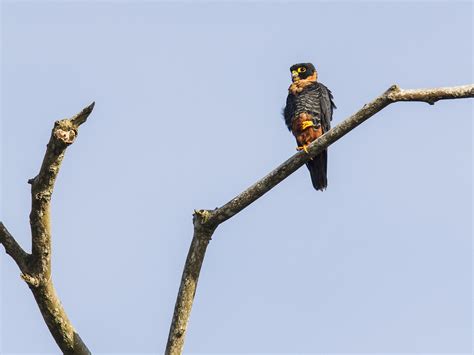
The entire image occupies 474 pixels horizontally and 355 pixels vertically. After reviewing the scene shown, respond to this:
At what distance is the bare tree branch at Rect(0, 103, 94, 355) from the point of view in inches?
156

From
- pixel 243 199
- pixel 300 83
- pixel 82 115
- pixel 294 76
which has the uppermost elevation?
pixel 294 76

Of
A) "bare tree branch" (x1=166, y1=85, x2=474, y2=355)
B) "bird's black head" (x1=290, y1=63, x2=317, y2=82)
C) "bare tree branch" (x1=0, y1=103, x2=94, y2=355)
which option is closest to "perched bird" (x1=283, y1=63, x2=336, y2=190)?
"bird's black head" (x1=290, y1=63, x2=317, y2=82)

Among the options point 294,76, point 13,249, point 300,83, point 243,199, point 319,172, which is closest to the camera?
point 13,249

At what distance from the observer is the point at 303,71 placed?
28.2ft

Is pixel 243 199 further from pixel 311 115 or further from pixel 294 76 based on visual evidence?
pixel 294 76

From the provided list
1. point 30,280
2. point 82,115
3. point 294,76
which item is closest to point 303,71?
point 294,76

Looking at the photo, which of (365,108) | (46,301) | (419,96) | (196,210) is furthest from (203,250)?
(419,96)

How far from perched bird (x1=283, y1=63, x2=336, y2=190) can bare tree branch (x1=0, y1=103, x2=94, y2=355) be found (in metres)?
3.94

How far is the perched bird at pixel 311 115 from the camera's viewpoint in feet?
25.7

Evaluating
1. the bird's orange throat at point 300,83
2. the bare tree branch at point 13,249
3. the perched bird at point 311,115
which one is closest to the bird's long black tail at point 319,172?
the perched bird at point 311,115

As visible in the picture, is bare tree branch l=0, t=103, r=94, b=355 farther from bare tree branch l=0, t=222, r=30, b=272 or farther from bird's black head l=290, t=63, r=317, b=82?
bird's black head l=290, t=63, r=317, b=82

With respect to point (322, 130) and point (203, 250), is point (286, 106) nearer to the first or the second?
point (322, 130)

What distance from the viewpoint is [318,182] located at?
8.06m

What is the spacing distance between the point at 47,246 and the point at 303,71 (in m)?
5.07
